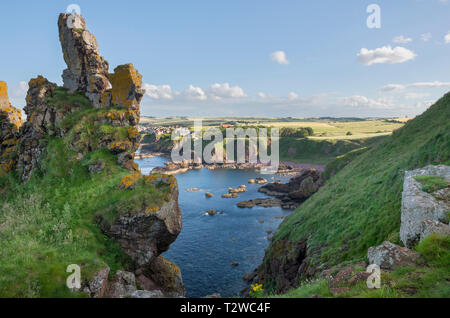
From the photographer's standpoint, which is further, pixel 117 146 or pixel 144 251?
pixel 117 146

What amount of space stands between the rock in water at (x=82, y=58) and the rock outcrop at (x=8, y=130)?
36.0 ft

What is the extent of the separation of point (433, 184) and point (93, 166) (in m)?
27.5

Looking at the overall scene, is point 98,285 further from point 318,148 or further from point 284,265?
point 318,148

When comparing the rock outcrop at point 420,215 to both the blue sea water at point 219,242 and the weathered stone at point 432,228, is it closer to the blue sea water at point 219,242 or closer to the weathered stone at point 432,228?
the weathered stone at point 432,228

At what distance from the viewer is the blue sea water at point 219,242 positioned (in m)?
37.4

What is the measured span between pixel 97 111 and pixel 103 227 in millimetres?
15744

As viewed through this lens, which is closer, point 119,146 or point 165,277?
point 165,277

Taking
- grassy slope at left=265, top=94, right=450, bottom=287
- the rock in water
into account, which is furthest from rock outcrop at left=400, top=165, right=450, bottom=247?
the rock in water

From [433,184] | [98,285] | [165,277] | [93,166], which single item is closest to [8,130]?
[93,166]

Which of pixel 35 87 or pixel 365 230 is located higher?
pixel 35 87

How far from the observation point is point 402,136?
41281 mm

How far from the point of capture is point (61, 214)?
757 inches
